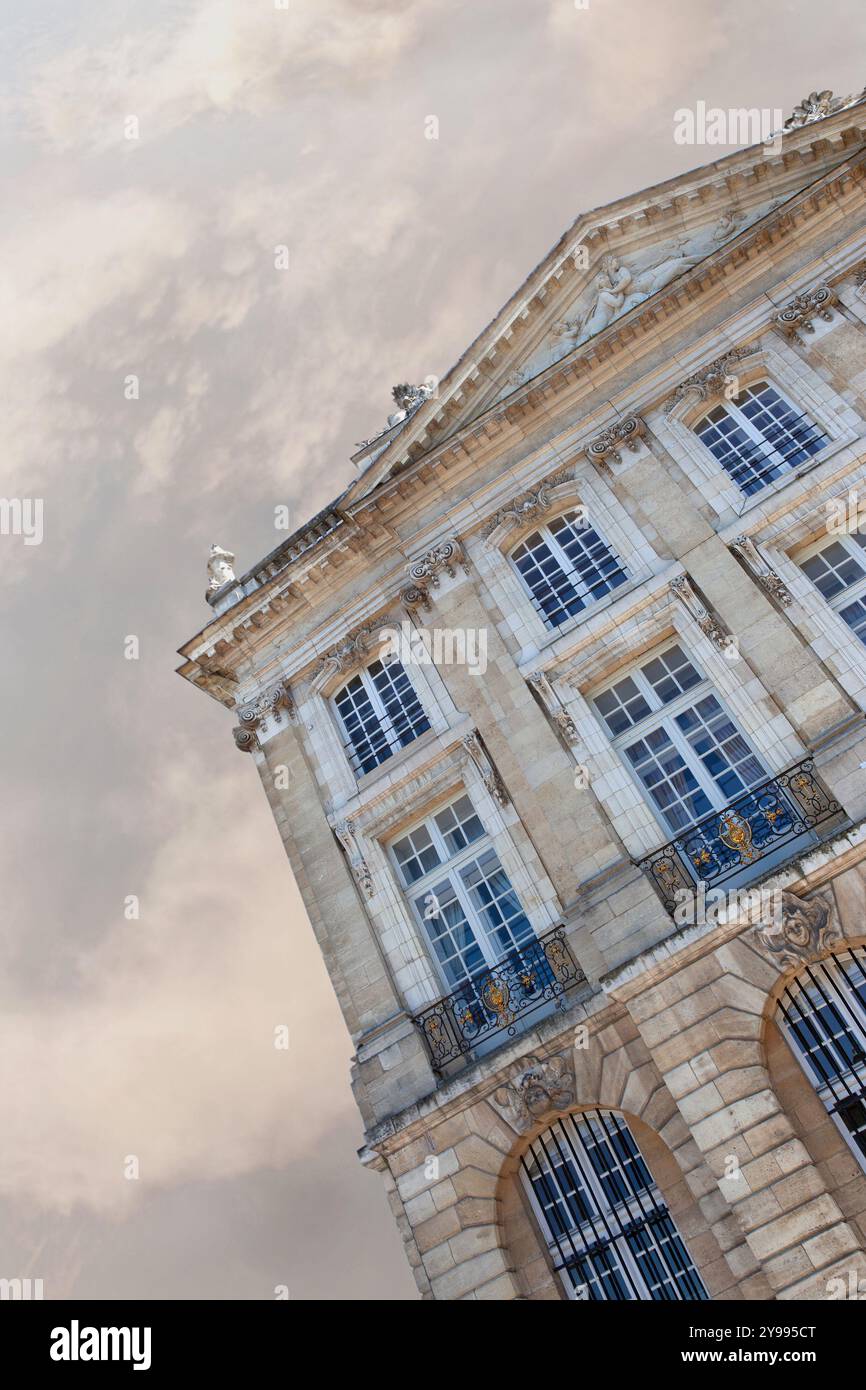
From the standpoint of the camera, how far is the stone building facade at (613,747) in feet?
37.4

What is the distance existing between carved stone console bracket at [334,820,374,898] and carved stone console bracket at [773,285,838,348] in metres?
8.74

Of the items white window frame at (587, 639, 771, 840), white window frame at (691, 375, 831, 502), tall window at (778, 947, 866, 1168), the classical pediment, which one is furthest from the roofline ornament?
tall window at (778, 947, 866, 1168)

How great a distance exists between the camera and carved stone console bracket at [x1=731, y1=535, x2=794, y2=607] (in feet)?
44.6

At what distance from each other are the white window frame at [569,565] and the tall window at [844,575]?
236 centimetres

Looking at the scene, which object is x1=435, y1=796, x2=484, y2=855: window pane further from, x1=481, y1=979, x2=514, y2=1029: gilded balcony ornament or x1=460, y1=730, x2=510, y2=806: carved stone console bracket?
x1=481, y1=979, x2=514, y2=1029: gilded balcony ornament

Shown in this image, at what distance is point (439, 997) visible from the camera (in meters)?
14.1

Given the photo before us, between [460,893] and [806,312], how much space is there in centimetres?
877

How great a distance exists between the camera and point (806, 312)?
15.2m

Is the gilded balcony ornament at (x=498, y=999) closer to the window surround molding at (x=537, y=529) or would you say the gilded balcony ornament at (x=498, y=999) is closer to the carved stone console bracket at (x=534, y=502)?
the window surround molding at (x=537, y=529)

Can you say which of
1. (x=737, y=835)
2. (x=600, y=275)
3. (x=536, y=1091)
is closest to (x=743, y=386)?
(x=600, y=275)

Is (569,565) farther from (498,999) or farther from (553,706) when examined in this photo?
(498,999)

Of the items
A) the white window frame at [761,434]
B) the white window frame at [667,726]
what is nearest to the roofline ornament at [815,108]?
the white window frame at [761,434]

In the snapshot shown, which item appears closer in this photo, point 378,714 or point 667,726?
point 667,726

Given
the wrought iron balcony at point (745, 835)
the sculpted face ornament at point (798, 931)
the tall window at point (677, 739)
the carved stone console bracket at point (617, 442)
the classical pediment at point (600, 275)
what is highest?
the classical pediment at point (600, 275)
